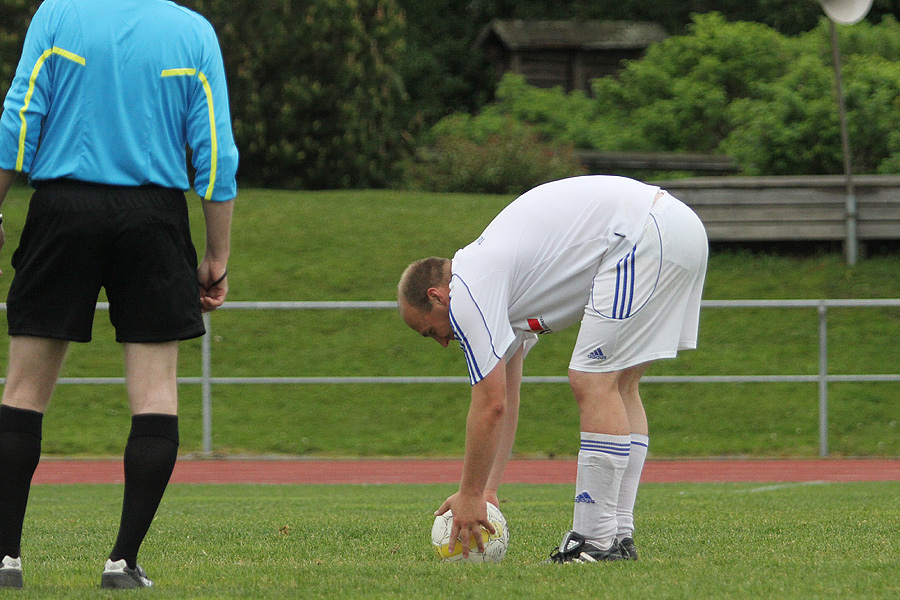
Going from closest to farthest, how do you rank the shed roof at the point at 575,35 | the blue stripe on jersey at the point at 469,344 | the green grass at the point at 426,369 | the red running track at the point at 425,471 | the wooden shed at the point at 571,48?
the blue stripe on jersey at the point at 469,344 < the red running track at the point at 425,471 < the green grass at the point at 426,369 < the shed roof at the point at 575,35 < the wooden shed at the point at 571,48

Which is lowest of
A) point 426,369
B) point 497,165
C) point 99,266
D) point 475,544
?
point 426,369

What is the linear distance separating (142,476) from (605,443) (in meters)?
1.62

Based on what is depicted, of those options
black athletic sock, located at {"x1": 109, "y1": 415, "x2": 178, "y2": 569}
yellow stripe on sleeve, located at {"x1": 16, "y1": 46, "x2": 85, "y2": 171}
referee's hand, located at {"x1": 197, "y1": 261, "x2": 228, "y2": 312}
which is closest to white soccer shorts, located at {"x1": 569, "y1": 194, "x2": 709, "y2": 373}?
Result: referee's hand, located at {"x1": 197, "y1": 261, "x2": 228, "y2": 312}

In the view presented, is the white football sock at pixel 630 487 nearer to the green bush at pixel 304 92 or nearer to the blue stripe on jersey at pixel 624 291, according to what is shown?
the blue stripe on jersey at pixel 624 291

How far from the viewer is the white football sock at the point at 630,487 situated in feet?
14.9

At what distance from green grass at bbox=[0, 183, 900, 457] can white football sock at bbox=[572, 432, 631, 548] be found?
736 cm

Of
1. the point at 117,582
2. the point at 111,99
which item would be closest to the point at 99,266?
the point at 111,99

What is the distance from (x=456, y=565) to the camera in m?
4.25

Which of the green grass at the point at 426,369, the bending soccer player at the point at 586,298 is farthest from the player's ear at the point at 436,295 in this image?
the green grass at the point at 426,369

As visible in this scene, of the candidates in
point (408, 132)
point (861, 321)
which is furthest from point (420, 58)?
point (861, 321)

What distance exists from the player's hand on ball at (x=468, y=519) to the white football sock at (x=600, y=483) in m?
0.35

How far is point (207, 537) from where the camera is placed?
535 centimetres

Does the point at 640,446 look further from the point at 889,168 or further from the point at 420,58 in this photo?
the point at 420,58

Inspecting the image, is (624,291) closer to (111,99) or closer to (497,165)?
(111,99)
